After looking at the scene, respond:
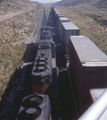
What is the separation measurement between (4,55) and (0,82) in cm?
638

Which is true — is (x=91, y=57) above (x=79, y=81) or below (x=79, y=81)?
above

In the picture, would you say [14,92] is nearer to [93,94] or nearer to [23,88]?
[23,88]

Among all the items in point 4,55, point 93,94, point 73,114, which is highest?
point 93,94

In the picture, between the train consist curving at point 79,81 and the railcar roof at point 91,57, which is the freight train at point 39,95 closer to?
the train consist curving at point 79,81

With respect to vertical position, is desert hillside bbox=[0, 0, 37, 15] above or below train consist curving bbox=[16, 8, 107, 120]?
above

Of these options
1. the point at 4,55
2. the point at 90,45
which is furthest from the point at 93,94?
the point at 4,55

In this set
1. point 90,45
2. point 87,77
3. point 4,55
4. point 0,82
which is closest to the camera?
point 87,77

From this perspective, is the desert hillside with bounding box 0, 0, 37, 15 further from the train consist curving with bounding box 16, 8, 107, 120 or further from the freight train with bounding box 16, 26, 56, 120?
the train consist curving with bounding box 16, 8, 107, 120

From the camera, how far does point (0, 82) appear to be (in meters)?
14.3

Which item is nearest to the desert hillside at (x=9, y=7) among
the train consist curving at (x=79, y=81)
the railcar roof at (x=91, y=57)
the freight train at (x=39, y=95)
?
the freight train at (x=39, y=95)

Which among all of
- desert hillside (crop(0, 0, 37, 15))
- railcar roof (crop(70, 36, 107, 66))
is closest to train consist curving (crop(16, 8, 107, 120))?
railcar roof (crop(70, 36, 107, 66))

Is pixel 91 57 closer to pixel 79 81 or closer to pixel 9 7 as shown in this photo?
pixel 79 81

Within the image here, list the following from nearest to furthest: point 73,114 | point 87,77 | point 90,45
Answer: point 87,77 < point 73,114 < point 90,45

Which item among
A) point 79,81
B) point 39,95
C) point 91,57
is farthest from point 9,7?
point 39,95
